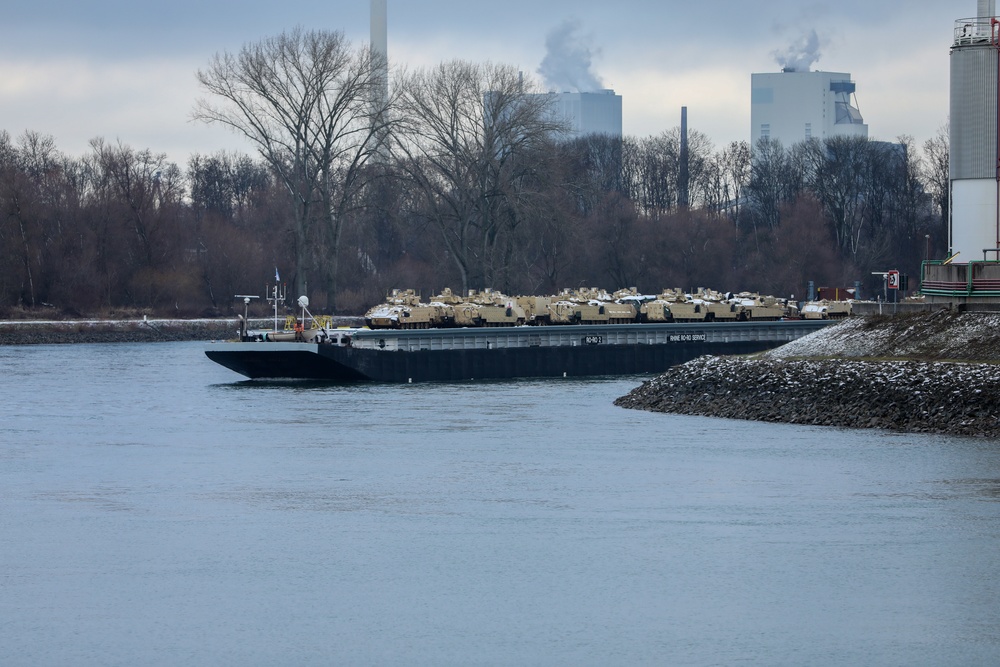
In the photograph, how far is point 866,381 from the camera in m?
36.7

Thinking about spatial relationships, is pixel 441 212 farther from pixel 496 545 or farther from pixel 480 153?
pixel 496 545

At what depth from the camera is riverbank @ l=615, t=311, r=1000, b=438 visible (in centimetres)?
3425

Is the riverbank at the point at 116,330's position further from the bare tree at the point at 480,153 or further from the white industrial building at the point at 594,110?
the white industrial building at the point at 594,110

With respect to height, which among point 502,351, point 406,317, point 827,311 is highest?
point 827,311

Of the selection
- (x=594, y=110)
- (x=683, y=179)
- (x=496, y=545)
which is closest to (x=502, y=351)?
(x=496, y=545)

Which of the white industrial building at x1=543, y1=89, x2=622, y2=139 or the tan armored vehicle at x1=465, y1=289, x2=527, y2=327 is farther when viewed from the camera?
the white industrial building at x1=543, y1=89, x2=622, y2=139

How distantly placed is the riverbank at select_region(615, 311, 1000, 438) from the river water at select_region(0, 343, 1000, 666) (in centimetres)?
158

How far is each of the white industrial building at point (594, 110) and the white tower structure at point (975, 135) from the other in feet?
446

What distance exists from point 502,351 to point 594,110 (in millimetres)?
130242

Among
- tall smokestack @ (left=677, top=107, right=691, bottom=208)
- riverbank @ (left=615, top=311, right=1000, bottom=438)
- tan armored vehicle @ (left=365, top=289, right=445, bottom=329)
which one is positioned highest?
tall smokestack @ (left=677, top=107, right=691, bottom=208)

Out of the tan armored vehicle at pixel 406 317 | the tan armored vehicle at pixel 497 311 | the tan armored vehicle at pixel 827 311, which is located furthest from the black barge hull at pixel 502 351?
the tan armored vehicle at pixel 406 317

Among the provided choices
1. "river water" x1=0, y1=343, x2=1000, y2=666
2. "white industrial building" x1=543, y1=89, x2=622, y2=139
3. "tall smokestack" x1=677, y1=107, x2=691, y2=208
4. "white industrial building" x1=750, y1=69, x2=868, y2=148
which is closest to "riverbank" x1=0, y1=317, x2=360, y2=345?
"river water" x1=0, y1=343, x2=1000, y2=666

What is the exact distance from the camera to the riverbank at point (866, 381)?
34250 millimetres

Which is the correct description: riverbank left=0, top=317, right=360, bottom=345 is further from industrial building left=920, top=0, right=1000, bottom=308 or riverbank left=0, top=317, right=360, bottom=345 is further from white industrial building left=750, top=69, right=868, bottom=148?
white industrial building left=750, top=69, right=868, bottom=148
